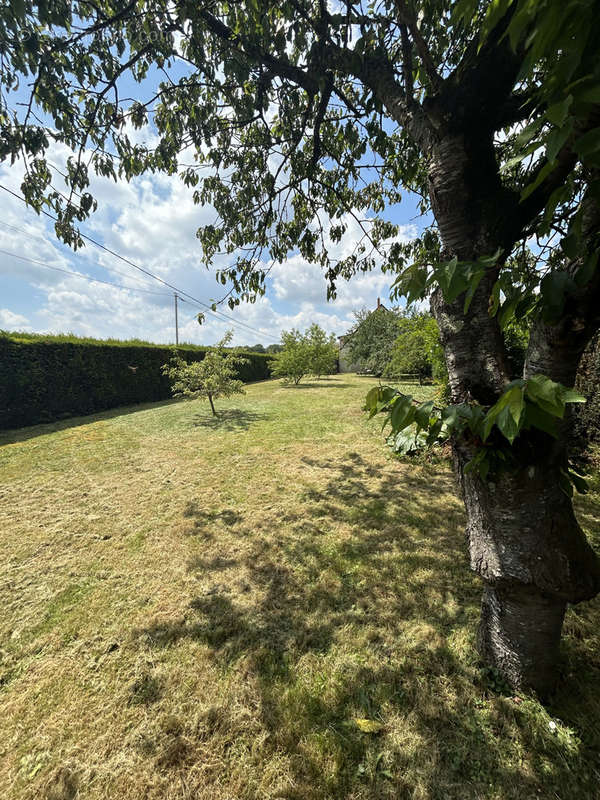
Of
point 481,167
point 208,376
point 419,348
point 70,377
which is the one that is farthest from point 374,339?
point 481,167

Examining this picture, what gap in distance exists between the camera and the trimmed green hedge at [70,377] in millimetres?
8539

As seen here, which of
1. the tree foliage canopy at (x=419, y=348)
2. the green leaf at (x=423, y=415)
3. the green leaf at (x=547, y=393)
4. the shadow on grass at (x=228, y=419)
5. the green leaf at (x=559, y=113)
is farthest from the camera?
the shadow on grass at (x=228, y=419)

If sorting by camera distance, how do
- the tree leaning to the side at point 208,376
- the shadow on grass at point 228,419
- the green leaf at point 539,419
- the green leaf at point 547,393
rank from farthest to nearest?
the tree leaning to the side at point 208,376, the shadow on grass at point 228,419, the green leaf at point 539,419, the green leaf at point 547,393

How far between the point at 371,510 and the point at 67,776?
10.2ft

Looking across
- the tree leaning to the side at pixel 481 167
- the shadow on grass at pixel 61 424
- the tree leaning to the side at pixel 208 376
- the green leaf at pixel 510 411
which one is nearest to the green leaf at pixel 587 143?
the tree leaning to the side at pixel 481 167

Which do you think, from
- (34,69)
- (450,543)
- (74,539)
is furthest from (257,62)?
(74,539)

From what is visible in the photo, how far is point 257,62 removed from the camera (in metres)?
2.65

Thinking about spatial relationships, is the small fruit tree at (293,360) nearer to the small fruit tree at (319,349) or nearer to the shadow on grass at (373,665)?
the small fruit tree at (319,349)

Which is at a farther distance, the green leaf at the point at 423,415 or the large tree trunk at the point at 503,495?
the large tree trunk at the point at 503,495

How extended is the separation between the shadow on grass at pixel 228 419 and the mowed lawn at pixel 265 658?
4016 millimetres

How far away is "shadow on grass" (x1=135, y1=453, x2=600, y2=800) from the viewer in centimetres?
135

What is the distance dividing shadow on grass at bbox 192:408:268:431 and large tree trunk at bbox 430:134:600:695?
6768 mm

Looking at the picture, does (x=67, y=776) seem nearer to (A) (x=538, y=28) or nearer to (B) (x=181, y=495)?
(B) (x=181, y=495)

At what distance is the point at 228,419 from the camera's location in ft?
29.7
